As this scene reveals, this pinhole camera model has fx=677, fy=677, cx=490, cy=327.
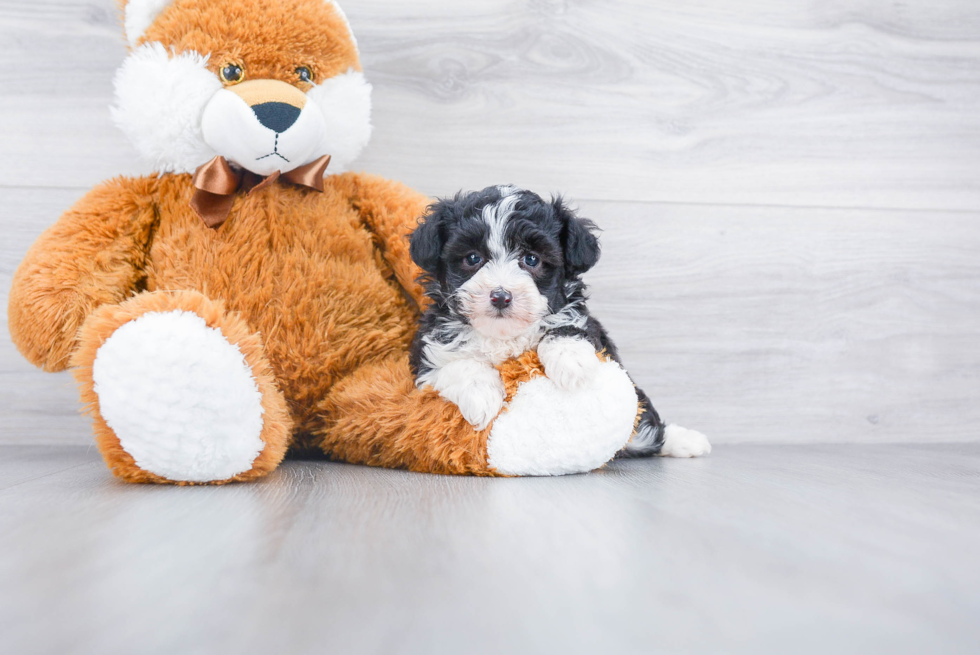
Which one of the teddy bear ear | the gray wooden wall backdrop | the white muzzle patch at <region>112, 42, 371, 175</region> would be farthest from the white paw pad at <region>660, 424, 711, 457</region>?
the teddy bear ear

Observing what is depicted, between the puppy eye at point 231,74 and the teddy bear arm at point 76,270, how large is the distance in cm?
28

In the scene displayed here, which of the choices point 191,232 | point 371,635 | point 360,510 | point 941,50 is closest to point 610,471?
point 360,510

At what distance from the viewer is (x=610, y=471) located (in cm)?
120

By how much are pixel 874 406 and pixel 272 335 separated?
1485mm

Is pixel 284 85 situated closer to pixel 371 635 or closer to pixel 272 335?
pixel 272 335

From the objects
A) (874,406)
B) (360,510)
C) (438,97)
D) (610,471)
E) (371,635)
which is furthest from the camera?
(874,406)

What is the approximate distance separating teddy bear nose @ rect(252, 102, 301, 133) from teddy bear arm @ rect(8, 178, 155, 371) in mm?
304

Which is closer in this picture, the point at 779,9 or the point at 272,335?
the point at 272,335

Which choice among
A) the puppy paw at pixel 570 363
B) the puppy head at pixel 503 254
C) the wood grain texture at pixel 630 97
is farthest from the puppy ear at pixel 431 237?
the wood grain texture at pixel 630 97

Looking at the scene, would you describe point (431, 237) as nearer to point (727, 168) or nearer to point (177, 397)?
point (177, 397)

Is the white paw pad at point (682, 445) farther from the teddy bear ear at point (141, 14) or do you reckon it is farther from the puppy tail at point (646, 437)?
the teddy bear ear at point (141, 14)

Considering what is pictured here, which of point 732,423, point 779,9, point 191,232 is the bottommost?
point 732,423

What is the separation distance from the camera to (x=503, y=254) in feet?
3.64

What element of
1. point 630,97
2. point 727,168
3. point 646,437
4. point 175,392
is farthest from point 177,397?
point 727,168
